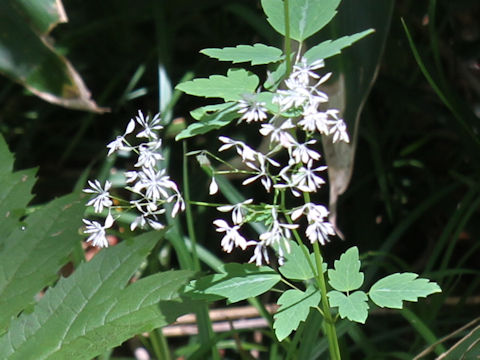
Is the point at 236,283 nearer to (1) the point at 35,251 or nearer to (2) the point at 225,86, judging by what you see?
(2) the point at 225,86

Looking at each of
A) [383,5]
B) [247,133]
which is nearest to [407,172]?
[247,133]

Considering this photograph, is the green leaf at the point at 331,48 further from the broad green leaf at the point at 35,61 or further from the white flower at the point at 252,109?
the broad green leaf at the point at 35,61

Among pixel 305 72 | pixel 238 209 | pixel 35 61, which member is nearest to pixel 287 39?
pixel 305 72

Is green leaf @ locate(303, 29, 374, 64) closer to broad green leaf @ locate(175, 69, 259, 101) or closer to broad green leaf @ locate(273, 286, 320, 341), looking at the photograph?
broad green leaf @ locate(175, 69, 259, 101)

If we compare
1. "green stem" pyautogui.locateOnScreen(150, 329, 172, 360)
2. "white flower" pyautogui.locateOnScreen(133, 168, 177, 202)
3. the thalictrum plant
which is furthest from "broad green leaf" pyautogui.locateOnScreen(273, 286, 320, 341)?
"green stem" pyautogui.locateOnScreen(150, 329, 172, 360)

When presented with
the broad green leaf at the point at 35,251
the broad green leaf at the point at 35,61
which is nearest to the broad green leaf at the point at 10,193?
the broad green leaf at the point at 35,251
